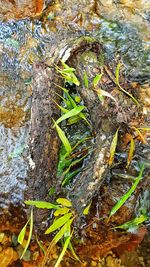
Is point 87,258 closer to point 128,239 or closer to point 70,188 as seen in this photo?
point 128,239

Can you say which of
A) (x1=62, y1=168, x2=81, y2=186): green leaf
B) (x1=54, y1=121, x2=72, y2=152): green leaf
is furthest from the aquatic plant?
(x1=54, y1=121, x2=72, y2=152): green leaf

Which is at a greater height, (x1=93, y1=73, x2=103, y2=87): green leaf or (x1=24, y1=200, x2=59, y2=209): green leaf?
(x1=93, y1=73, x2=103, y2=87): green leaf

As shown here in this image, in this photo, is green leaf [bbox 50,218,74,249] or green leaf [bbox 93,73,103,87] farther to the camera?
green leaf [bbox 93,73,103,87]

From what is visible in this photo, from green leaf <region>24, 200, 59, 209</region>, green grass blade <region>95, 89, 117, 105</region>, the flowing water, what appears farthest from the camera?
the flowing water

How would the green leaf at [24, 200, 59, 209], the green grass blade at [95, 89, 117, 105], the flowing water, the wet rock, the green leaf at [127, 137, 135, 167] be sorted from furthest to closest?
1. the wet rock
2. the flowing water
3. the green leaf at [127, 137, 135, 167]
4. the green grass blade at [95, 89, 117, 105]
5. the green leaf at [24, 200, 59, 209]

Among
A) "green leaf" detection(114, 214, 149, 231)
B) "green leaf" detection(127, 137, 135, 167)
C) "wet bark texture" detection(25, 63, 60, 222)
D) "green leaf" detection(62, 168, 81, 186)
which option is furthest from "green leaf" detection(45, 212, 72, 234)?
"green leaf" detection(127, 137, 135, 167)

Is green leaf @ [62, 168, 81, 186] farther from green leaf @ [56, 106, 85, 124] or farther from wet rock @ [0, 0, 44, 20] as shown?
wet rock @ [0, 0, 44, 20]

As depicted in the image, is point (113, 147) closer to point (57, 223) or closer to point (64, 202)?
point (64, 202)

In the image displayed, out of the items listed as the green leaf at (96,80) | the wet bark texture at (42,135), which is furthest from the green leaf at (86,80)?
the wet bark texture at (42,135)

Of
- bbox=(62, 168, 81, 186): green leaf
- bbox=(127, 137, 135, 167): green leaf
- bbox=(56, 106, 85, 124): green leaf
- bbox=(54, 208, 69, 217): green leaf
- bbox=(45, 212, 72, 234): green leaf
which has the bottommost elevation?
bbox=(45, 212, 72, 234): green leaf
